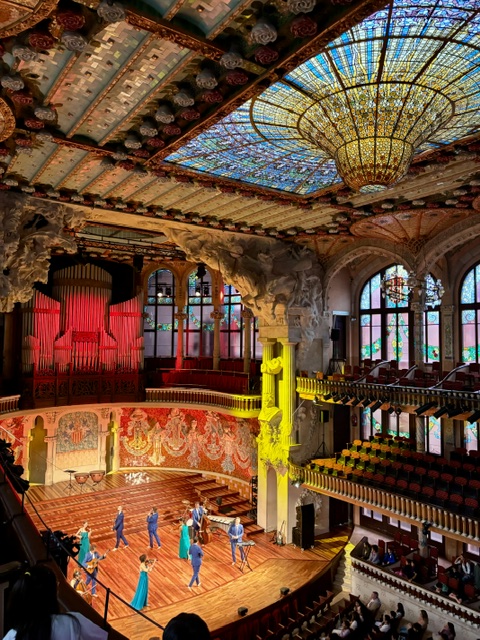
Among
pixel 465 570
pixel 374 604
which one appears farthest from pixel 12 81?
pixel 465 570

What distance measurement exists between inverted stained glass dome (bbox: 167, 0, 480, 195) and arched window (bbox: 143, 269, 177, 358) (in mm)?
14474

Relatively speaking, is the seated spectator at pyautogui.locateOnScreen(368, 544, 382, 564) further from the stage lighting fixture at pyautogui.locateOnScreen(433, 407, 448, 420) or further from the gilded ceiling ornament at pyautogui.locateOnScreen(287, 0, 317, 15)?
the gilded ceiling ornament at pyautogui.locateOnScreen(287, 0, 317, 15)

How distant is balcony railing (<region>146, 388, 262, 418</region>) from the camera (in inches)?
653

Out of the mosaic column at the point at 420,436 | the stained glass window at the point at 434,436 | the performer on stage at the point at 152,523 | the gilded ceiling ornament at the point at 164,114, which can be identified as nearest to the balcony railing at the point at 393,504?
the mosaic column at the point at 420,436

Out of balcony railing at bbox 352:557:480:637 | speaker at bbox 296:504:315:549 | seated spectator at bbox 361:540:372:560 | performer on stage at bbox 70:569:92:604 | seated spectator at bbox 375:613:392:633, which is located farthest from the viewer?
speaker at bbox 296:504:315:549

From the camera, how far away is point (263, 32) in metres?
4.44

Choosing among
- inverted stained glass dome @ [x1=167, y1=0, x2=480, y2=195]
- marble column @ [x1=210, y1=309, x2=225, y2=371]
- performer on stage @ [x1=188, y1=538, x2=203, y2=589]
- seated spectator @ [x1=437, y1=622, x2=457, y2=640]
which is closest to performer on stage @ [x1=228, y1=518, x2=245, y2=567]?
performer on stage @ [x1=188, y1=538, x2=203, y2=589]

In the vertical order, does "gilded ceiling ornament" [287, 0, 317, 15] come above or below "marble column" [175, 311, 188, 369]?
above

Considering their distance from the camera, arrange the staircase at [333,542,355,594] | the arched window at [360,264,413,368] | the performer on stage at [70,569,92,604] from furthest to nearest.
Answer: the arched window at [360,264,413,368], the staircase at [333,542,355,594], the performer on stage at [70,569,92,604]

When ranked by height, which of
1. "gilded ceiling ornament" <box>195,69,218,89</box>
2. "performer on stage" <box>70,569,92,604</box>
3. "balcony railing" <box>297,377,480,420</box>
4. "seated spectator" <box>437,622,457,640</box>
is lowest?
"seated spectator" <box>437,622,457,640</box>

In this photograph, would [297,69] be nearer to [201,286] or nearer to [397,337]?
[397,337]

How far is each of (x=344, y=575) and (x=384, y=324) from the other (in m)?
8.28

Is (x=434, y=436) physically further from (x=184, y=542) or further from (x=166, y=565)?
(x=166, y=565)

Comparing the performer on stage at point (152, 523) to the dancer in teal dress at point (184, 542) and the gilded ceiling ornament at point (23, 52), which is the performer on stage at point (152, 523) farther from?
the gilded ceiling ornament at point (23, 52)
